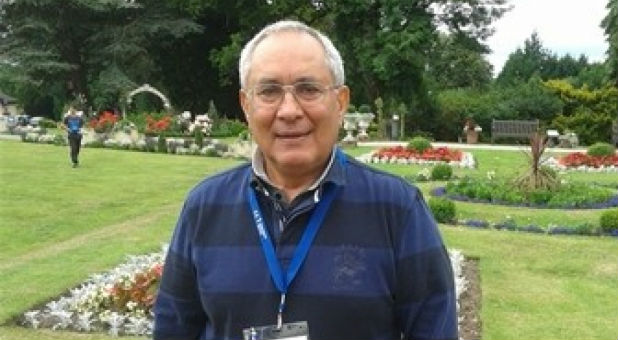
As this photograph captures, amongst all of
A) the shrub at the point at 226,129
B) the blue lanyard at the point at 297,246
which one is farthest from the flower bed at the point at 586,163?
the blue lanyard at the point at 297,246

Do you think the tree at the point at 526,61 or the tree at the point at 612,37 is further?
the tree at the point at 526,61

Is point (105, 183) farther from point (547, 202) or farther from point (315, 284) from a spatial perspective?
point (315, 284)

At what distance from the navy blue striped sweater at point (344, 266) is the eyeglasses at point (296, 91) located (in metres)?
0.24

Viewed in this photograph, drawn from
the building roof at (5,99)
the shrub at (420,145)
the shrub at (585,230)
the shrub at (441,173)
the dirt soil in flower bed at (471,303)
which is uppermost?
the building roof at (5,99)

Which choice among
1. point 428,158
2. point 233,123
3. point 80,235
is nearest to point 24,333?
point 80,235

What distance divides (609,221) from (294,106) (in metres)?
10.9

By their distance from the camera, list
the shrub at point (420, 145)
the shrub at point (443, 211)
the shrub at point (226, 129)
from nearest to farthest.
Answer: the shrub at point (443, 211), the shrub at point (420, 145), the shrub at point (226, 129)

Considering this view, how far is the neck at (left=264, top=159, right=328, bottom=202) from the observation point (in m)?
2.50

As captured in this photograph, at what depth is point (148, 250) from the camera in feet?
34.6

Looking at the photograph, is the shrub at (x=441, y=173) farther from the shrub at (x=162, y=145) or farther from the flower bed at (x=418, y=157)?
the shrub at (x=162, y=145)

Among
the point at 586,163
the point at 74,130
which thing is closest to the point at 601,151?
the point at 586,163

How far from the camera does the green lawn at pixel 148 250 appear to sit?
7.79 metres

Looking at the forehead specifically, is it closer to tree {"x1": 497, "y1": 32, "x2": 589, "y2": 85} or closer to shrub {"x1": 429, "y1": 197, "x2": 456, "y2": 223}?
shrub {"x1": 429, "y1": 197, "x2": 456, "y2": 223}

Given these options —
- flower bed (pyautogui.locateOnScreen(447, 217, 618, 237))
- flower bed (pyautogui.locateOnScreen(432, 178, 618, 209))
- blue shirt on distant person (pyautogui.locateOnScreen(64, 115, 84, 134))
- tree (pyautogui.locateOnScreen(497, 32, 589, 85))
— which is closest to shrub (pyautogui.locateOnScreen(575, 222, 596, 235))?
flower bed (pyautogui.locateOnScreen(447, 217, 618, 237))
